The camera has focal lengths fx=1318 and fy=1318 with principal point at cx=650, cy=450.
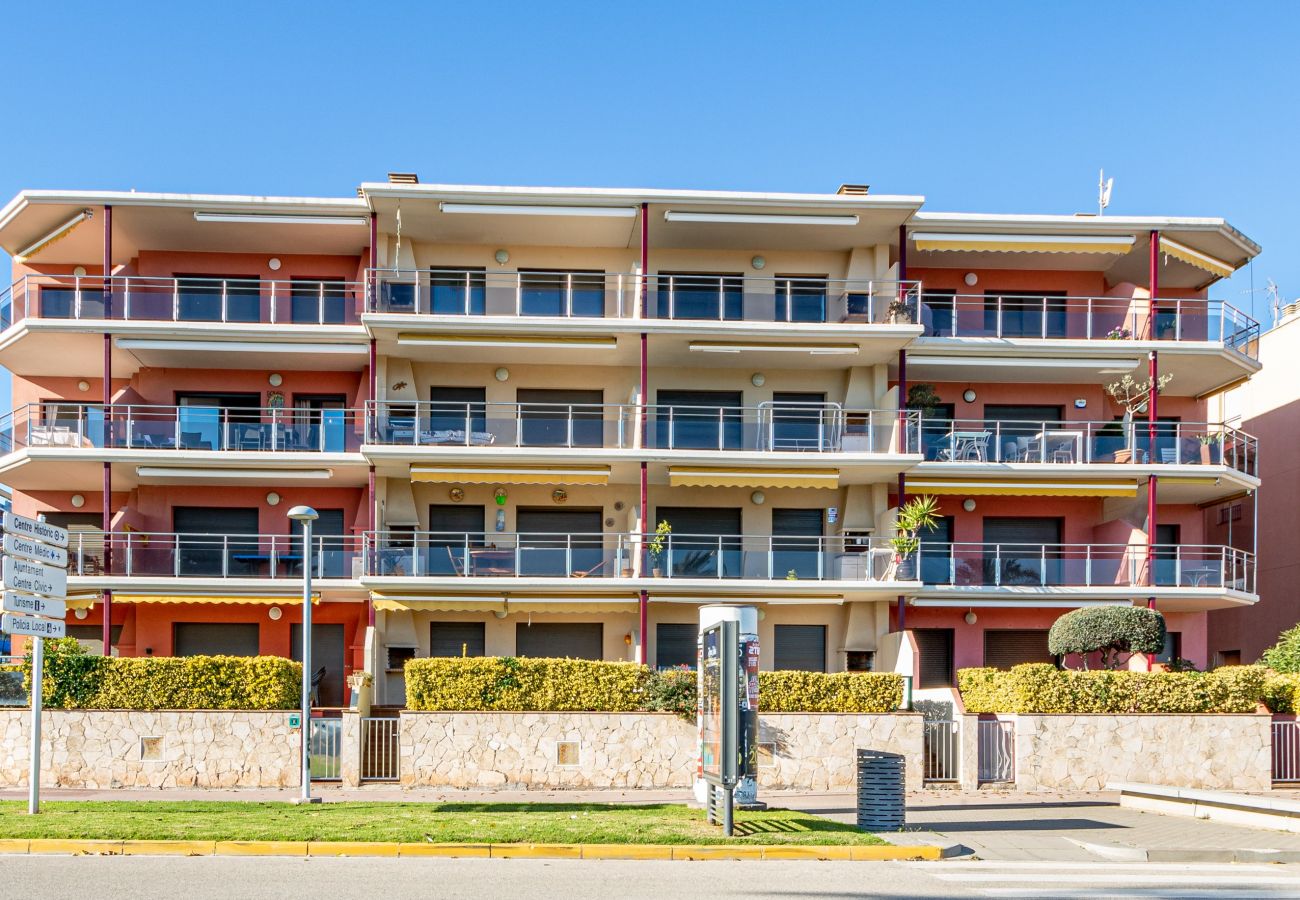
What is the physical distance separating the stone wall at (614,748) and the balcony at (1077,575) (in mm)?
6993

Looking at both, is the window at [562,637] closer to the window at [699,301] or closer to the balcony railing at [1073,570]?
the window at [699,301]

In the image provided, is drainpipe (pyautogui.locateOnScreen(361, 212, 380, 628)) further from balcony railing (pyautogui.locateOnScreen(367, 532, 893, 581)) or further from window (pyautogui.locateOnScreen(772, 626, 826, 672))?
window (pyautogui.locateOnScreen(772, 626, 826, 672))

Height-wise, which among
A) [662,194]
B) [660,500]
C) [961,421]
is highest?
[662,194]

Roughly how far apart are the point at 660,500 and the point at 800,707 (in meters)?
9.21

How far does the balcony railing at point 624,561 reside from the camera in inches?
1157

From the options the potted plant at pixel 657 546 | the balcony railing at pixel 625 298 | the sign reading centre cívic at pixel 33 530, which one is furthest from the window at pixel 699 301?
the sign reading centre cívic at pixel 33 530

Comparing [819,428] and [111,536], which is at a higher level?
[819,428]

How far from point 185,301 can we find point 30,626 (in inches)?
565

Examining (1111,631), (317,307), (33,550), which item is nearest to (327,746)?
(33,550)

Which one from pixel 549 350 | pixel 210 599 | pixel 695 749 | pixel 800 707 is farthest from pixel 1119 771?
pixel 210 599

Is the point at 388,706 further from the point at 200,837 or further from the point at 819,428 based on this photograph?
the point at 200,837

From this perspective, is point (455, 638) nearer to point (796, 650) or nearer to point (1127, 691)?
point (796, 650)

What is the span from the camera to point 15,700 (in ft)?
78.0

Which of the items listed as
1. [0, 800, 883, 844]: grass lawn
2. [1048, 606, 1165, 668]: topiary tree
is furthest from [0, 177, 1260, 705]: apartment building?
[0, 800, 883, 844]: grass lawn
